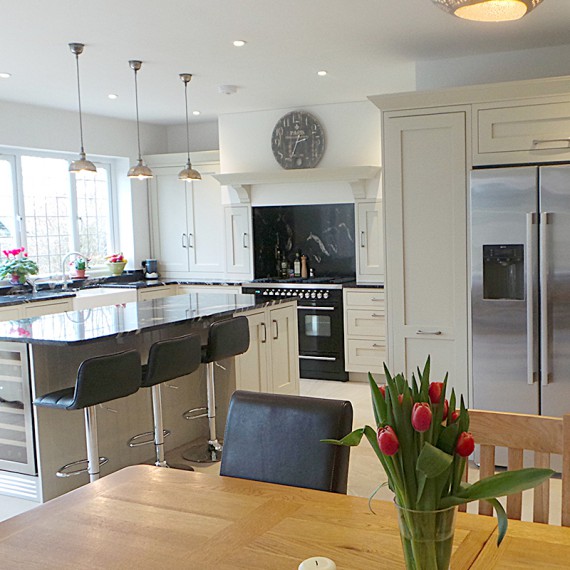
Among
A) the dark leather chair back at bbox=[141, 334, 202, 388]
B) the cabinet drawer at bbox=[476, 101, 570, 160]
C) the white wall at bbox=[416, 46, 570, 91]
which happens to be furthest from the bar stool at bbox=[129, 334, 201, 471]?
the white wall at bbox=[416, 46, 570, 91]

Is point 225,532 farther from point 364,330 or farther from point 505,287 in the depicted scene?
point 364,330

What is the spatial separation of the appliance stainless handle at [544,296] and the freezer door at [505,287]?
4cm

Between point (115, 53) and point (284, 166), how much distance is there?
8.05 ft

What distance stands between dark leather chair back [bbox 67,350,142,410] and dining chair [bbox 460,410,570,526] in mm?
1881

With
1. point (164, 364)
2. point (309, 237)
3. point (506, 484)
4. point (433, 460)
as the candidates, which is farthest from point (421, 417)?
point (309, 237)

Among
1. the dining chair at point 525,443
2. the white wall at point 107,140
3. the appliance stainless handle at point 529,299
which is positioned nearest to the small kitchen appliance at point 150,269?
the white wall at point 107,140

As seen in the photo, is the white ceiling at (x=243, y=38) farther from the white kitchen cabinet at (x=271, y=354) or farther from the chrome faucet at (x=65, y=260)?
the white kitchen cabinet at (x=271, y=354)

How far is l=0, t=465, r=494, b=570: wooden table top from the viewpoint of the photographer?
149cm

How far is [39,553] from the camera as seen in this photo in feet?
5.09

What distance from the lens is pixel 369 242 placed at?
6449 millimetres

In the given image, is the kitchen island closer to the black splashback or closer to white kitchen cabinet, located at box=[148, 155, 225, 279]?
the black splashback

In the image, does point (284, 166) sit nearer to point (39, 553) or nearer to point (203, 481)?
Result: point (203, 481)

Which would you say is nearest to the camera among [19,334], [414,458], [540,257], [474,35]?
[414,458]

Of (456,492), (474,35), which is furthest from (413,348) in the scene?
(456,492)
